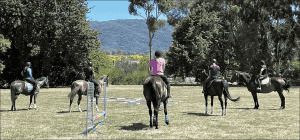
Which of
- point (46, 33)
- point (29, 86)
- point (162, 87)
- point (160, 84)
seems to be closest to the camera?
point (160, 84)

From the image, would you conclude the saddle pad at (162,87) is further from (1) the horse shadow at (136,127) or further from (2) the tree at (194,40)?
(2) the tree at (194,40)

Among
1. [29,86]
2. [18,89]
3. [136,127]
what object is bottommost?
[136,127]

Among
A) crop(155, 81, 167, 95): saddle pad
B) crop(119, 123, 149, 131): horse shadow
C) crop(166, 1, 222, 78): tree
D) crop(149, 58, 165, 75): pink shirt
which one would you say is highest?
crop(166, 1, 222, 78): tree

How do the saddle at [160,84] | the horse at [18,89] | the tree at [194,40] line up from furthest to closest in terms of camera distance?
the tree at [194,40] < the horse at [18,89] < the saddle at [160,84]

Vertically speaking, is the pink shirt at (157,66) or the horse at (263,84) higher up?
the pink shirt at (157,66)

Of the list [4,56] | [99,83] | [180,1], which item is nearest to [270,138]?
[99,83]

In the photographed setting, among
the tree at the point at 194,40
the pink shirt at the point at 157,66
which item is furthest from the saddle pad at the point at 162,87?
the tree at the point at 194,40

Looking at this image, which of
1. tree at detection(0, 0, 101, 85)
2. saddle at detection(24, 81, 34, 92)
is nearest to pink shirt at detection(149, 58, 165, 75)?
saddle at detection(24, 81, 34, 92)

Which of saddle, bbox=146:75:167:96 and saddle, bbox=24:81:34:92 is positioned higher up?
saddle, bbox=146:75:167:96

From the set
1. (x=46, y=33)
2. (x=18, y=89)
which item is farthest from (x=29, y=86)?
(x=46, y=33)

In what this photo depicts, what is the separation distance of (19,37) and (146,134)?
3941 cm

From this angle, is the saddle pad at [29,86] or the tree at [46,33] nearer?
the saddle pad at [29,86]

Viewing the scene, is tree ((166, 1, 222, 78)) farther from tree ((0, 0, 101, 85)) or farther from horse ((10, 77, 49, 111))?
horse ((10, 77, 49, 111))

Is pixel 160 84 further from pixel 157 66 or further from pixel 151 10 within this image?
pixel 151 10
